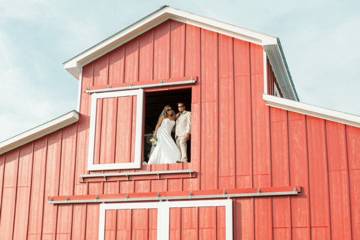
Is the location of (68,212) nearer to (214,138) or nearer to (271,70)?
(214,138)

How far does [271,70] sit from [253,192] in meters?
3.24

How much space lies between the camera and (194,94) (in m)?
14.7

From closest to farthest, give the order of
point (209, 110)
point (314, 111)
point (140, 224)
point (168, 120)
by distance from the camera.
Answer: point (314, 111) → point (140, 224) → point (209, 110) → point (168, 120)

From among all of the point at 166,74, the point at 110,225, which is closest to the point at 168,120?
the point at 166,74

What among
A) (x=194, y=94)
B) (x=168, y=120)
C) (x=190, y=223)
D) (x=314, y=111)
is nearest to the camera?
(x=314, y=111)

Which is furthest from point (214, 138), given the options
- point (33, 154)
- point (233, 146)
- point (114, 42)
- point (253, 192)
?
point (33, 154)

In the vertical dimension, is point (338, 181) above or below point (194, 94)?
below

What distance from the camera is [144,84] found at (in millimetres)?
15148

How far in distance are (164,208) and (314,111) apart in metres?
3.73

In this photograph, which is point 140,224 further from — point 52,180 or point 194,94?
point 194,94

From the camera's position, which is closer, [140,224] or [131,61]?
[140,224]

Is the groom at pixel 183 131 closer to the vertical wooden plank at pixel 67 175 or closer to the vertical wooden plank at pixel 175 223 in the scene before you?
the vertical wooden plank at pixel 175 223

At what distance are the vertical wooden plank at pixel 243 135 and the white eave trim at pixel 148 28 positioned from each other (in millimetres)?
297

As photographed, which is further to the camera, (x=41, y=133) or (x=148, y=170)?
(x=41, y=133)
